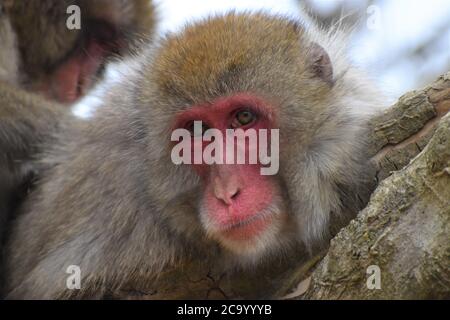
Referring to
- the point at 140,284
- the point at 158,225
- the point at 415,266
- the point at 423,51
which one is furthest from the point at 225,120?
the point at 423,51

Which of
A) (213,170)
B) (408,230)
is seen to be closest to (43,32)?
(213,170)

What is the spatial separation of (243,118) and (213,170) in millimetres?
338

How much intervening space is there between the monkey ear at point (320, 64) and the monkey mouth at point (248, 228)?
86cm

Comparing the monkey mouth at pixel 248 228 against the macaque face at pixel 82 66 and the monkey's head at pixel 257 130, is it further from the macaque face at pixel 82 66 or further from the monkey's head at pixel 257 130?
the macaque face at pixel 82 66

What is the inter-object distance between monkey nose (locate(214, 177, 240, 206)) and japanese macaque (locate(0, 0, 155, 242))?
211cm

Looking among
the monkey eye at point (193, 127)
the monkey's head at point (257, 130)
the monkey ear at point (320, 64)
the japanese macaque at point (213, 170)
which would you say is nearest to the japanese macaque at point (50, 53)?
the japanese macaque at point (213, 170)

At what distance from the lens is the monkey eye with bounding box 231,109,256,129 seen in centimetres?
380

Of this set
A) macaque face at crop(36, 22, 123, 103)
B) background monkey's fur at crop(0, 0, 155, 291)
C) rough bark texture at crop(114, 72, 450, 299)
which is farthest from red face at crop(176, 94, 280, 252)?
macaque face at crop(36, 22, 123, 103)

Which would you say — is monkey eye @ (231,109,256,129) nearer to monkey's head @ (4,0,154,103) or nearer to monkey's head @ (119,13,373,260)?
monkey's head @ (119,13,373,260)

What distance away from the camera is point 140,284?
393cm

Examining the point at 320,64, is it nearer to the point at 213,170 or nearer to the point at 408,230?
the point at 213,170

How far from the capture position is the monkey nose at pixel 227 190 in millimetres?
3557

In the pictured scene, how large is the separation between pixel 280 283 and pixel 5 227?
198cm

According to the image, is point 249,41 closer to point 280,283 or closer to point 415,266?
point 280,283
